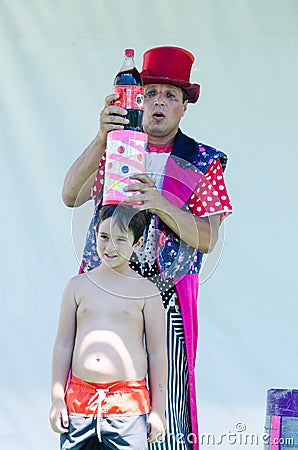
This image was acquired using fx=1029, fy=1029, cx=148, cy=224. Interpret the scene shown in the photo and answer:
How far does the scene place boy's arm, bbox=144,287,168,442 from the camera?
7.72 ft

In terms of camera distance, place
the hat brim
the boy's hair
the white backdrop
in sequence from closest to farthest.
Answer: the boy's hair, the hat brim, the white backdrop

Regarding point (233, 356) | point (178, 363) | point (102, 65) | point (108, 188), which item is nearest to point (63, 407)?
point (178, 363)

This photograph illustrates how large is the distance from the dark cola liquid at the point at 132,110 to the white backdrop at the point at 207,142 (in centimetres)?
146

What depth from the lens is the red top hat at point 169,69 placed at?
8.23 ft

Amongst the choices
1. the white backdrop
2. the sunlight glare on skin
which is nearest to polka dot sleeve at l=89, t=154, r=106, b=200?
the sunlight glare on skin

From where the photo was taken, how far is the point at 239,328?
3723 mm

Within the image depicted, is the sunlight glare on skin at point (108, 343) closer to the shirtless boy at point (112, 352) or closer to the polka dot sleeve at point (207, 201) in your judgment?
the shirtless boy at point (112, 352)

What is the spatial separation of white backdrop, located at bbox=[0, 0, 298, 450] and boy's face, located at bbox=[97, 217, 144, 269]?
4.49ft

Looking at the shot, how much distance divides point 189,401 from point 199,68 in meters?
1.56

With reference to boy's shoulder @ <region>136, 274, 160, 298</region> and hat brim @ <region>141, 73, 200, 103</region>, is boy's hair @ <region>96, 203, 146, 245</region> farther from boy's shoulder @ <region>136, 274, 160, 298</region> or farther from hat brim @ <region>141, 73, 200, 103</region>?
hat brim @ <region>141, 73, 200, 103</region>

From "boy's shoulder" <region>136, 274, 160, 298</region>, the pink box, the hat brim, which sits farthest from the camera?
the hat brim

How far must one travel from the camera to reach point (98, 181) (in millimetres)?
2418

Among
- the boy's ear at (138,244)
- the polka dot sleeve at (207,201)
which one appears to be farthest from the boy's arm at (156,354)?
the polka dot sleeve at (207,201)

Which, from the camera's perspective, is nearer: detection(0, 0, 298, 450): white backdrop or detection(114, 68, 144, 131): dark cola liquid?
detection(114, 68, 144, 131): dark cola liquid
